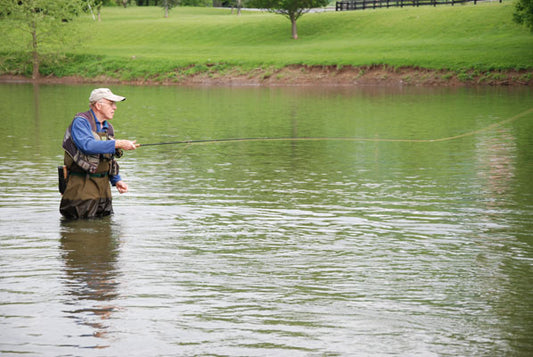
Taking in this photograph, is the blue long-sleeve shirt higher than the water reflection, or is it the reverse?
the blue long-sleeve shirt

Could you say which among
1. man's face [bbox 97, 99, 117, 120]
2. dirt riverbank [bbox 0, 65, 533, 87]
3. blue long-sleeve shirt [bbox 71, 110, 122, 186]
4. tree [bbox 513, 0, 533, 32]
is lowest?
dirt riverbank [bbox 0, 65, 533, 87]

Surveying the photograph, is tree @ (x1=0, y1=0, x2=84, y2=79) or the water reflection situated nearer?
the water reflection

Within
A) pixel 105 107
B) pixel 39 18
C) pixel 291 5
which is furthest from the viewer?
pixel 291 5

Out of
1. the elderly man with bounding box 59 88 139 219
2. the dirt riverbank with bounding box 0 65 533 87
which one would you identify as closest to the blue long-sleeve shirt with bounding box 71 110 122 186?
the elderly man with bounding box 59 88 139 219

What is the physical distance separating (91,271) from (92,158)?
2.45 m

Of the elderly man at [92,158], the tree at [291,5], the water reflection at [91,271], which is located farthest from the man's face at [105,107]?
the tree at [291,5]

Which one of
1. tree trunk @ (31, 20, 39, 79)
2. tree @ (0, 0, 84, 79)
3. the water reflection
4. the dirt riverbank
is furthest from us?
tree @ (0, 0, 84, 79)

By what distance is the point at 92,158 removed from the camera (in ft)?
33.5

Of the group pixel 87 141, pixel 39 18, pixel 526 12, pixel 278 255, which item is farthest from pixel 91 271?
pixel 39 18

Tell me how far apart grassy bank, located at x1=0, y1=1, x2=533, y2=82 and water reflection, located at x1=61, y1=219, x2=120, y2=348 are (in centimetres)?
4201

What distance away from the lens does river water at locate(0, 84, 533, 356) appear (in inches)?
245

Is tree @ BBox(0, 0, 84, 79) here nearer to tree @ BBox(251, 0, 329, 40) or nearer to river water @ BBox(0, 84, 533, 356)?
tree @ BBox(251, 0, 329, 40)

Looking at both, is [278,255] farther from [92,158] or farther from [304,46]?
[304,46]

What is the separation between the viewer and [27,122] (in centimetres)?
2617
